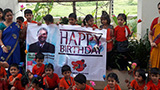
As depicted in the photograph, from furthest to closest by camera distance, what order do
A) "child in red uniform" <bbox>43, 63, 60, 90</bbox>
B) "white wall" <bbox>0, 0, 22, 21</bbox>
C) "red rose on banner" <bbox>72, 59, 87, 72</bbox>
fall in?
"white wall" <bbox>0, 0, 22, 21</bbox>
"red rose on banner" <bbox>72, 59, 87, 72</bbox>
"child in red uniform" <bbox>43, 63, 60, 90</bbox>

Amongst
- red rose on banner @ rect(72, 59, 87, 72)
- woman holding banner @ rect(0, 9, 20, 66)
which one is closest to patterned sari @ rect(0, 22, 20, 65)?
woman holding banner @ rect(0, 9, 20, 66)

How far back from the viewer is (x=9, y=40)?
6391mm

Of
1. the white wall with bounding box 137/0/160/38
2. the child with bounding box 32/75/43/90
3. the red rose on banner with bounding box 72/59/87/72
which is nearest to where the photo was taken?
the child with bounding box 32/75/43/90

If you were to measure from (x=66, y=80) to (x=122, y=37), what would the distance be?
1.52m

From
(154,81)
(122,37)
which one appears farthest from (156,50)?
(122,37)

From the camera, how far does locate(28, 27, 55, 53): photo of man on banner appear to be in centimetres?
660

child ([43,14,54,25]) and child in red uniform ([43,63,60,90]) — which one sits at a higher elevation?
child ([43,14,54,25])

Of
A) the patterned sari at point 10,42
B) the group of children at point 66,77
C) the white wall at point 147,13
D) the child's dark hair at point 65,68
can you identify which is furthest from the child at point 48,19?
the white wall at point 147,13

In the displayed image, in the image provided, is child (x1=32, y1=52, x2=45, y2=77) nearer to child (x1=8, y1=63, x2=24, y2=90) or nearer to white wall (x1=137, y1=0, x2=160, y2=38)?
child (x1=8, y1=63, x2=24, y2=90)

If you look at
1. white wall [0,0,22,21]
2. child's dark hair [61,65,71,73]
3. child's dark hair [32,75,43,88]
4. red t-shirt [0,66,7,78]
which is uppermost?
white wall [0,0,22,21]

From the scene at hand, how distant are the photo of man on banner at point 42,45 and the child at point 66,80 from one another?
0.69m

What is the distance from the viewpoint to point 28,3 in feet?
30.7

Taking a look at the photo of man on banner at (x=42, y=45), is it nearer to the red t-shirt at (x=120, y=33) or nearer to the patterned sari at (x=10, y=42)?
the patterned sari at (x=10, y=42)

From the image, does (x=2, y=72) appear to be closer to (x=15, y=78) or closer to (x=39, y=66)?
(x=15, y=78)
